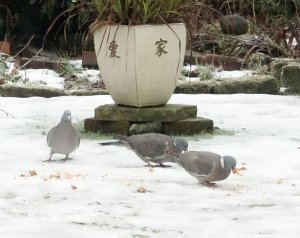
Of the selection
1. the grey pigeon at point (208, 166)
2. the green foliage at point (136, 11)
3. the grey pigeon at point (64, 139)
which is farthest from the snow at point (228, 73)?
the grey pigeon at point (208, 166)

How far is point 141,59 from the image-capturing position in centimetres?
650

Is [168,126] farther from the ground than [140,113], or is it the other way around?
[140,113]

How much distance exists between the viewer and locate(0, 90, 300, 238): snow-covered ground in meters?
3.82

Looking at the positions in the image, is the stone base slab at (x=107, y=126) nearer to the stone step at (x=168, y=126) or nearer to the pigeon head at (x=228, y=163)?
the stone step at (x=168, y=126)

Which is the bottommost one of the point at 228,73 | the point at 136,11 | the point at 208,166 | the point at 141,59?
the point at 228,73

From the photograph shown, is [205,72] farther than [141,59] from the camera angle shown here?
Yes

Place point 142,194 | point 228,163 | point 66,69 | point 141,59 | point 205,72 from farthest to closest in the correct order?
point 66,69
point 205,72
point 141,59
point 228,163
point 142,194

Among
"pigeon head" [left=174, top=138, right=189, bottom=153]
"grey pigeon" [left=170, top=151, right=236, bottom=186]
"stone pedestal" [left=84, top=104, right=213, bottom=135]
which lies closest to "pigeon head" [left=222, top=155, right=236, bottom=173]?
"grey pigeon" [left=170, top=151, right=236, bottom=186]

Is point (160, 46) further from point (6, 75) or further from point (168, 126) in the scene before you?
point (6, 75)

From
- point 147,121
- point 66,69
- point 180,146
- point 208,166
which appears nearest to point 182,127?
point 147,121

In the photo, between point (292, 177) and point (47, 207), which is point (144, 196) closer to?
point (47, 207)

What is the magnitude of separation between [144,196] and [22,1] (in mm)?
9501

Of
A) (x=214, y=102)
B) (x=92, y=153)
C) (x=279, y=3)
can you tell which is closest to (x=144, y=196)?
(x=92, y=153)

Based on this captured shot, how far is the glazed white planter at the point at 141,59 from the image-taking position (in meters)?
6.50
